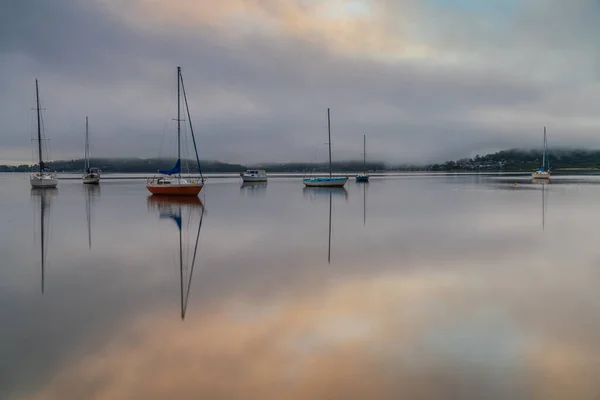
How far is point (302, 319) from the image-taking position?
7.34 meters

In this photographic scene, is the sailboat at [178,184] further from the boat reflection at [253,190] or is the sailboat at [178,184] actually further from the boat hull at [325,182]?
the boat hull at [325,182]

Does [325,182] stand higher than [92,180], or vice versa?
[92,180]

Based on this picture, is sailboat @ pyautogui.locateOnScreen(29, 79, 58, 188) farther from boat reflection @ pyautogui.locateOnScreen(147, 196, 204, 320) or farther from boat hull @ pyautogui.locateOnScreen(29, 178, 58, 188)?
boat reflection @ pyautogui.locateOnScreen(147, 196, 204, 320)

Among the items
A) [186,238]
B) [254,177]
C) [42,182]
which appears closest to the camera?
[186,238]

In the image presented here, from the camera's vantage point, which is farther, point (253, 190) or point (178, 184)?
point (253, 190)

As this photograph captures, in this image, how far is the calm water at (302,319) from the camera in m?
5.23

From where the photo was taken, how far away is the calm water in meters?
5.23

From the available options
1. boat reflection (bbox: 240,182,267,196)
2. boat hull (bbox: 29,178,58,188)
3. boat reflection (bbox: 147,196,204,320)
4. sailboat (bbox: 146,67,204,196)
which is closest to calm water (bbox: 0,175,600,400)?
boat reflection (bbox: 147,196,204,320)

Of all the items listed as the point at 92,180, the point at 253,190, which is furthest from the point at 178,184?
the point at 92,180

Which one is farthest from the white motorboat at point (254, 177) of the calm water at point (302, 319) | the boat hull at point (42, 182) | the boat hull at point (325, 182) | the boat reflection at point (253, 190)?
the calm water at point (302, 319)

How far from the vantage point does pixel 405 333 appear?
6.68 meters

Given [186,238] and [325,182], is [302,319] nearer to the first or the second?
[186,238]

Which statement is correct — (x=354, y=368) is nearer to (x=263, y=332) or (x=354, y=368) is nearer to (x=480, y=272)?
(x=263, y=332)

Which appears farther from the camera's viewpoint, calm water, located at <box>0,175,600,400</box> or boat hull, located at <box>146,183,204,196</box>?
boat hull, located at <box>146,183,204,196</box>
